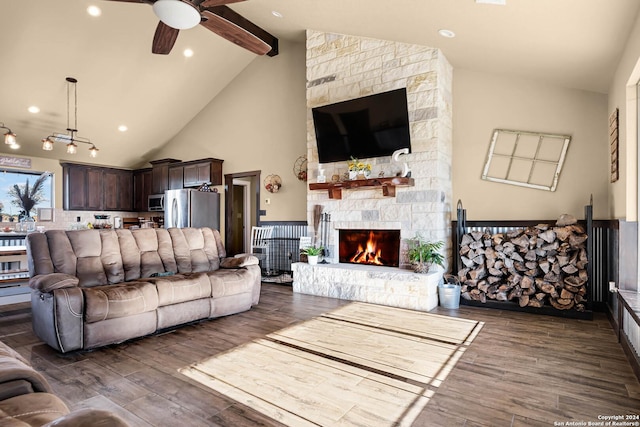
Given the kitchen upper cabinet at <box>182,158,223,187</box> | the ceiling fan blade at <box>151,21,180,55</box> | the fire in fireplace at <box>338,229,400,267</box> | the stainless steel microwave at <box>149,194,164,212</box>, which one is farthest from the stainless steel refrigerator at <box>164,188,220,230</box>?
the ceiling fan blade at <box>151,21,180,55</box>

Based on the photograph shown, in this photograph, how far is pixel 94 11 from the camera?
207 inches

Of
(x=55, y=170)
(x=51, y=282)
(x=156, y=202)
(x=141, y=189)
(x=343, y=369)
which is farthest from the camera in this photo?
(x=141, y=189)

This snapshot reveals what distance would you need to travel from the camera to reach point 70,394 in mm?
2262

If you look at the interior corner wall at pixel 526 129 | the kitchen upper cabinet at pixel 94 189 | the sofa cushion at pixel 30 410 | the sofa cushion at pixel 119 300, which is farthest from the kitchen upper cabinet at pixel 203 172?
the sofa cushion at pixel 30 410

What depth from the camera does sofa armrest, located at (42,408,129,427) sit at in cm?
74

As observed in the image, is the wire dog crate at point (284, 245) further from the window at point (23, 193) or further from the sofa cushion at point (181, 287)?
the window at point (23, 193)

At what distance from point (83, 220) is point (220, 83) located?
4.55 meters

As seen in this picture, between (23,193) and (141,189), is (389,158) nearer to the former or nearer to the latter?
(141,189)

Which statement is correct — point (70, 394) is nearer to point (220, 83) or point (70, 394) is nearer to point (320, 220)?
point (320, 220)

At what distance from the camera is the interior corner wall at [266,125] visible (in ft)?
22.1

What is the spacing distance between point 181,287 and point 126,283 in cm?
50

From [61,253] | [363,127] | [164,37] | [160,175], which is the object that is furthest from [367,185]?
[160,175]

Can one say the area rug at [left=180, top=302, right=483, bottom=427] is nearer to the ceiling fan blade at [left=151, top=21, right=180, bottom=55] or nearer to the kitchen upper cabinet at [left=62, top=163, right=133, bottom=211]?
Answer: the ceiling fan blade at [left=151, top=21, right=180, bottom=55]

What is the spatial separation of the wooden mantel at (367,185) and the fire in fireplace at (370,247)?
59 cm
